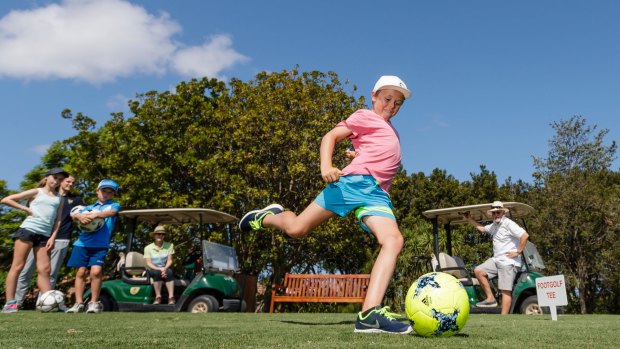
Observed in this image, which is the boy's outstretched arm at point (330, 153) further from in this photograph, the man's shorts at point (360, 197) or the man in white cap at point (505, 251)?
the man in white cap at point (505, 251)

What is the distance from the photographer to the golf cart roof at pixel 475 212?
1136 cm

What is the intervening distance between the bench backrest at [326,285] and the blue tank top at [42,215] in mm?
7924

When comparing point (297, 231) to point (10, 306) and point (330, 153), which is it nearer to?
point (330, 153)

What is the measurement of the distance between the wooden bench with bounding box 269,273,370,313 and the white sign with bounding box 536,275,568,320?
25.7ft

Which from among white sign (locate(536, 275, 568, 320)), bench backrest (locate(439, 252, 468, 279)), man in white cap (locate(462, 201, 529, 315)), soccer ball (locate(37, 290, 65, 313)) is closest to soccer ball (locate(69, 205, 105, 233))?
soccer ball (locate(37, 290, 65, 313))

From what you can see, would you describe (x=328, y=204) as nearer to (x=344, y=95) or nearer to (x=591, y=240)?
(x=344, y=95)

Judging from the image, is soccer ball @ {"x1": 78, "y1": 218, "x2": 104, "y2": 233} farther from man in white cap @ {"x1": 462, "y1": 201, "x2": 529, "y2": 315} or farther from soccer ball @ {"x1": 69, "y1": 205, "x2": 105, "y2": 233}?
man in white cap @ {"x1": 462, "y1": 201, "x2": 529, "y2": 315}

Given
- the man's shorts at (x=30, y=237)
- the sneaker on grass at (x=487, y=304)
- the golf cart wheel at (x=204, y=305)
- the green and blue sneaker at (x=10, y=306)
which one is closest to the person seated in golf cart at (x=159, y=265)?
the golf cart wheel at (x=204, y=305)

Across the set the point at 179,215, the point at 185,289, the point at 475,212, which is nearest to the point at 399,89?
the point at 185,289

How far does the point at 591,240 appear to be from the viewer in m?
25.0

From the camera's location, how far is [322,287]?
48.6ft

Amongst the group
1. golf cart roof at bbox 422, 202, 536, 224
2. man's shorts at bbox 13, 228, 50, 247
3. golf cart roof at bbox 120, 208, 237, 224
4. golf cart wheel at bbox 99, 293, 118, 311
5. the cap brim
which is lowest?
golf cart wheel at bbox 99, 293, 118, 311

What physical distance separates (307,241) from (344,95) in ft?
19.1

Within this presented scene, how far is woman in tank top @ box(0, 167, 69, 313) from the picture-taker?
754cm
